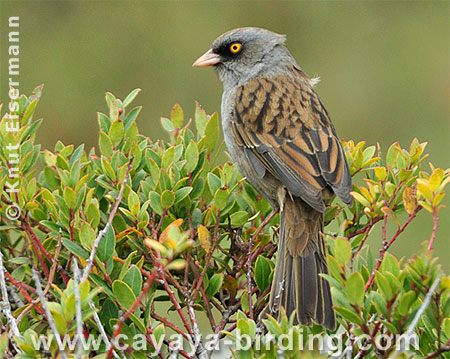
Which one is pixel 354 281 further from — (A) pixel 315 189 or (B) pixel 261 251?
(A) pixel 315 189

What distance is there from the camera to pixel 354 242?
2451 mm

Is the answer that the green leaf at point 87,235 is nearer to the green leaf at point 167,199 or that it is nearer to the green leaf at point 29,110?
the green leaf at point 167,199

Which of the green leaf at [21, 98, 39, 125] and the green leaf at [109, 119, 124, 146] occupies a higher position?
the green leaf at [21, 98, 39, 125]

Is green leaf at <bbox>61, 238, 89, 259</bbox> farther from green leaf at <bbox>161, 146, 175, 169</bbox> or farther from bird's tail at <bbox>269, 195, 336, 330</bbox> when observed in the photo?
bird's tail at <bbox>269, 195, 336, 330</bbox>

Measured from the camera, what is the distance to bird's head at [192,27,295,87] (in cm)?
370

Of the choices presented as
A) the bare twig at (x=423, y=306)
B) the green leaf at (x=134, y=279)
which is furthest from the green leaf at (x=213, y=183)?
the bare twig at (x=423, y=306)

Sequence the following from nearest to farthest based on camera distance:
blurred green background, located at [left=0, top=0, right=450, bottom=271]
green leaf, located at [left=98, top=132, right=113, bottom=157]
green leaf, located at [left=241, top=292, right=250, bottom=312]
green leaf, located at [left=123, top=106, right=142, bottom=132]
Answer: green leaf, located at [left=241, top=292, right=250, bottom=312]
green leaf, located at [left=98, top=132, right=113, bottom=157]
green leaf, located at [left=123, top=106, right=142, bottom=132]
blurred green background, located at [left=0, top=0, right=450, bottom=271]

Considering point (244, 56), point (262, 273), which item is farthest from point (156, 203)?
point (244, 56)

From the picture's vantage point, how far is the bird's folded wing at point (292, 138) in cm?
281

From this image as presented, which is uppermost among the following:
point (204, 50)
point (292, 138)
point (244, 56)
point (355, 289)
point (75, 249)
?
point (204, 50)

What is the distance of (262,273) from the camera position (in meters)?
2.32

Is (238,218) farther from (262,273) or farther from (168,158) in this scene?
(168,158)

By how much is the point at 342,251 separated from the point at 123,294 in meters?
0.62

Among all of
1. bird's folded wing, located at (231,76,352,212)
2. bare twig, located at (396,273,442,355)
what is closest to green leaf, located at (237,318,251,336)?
bare twig, located at (396,273,442,355)
